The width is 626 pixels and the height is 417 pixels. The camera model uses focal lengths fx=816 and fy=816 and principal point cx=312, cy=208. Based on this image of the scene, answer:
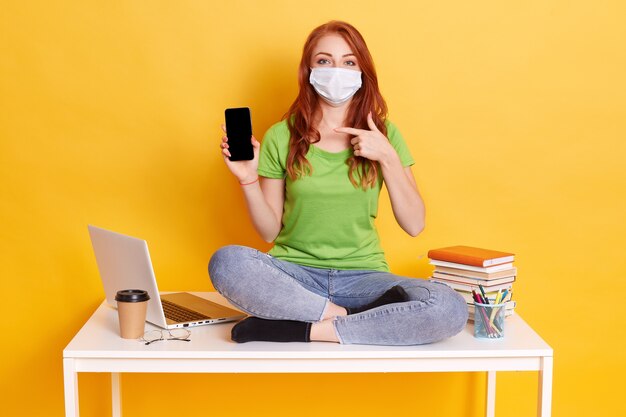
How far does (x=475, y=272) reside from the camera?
2.19m

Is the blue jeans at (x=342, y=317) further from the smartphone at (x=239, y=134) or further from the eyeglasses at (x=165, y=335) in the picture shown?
the smartphone at (x=239, y=134)

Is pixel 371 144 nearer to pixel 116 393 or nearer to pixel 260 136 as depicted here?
pixel 260 136

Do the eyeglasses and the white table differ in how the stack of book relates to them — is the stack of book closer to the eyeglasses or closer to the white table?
the white table

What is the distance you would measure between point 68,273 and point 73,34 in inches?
30.1

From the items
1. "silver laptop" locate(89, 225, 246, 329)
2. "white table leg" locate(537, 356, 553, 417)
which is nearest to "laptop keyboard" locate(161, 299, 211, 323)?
"silver laptop" locate(89, 225, 246, 329)

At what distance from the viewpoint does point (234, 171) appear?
214 cm

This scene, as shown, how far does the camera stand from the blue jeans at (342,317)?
6.26ft

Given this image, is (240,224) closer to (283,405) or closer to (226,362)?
(283,405)

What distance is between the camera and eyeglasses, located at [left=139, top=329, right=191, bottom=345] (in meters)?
1.97

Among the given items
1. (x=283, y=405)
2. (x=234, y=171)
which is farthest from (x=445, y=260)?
(x=283, y=405)

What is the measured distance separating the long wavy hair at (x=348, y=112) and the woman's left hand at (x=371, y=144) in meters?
0.09

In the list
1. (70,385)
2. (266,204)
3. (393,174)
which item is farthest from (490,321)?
(70,385)

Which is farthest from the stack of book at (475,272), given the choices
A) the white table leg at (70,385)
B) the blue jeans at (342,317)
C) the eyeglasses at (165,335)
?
the white table leg at (70,385)

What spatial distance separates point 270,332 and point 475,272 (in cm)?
60
